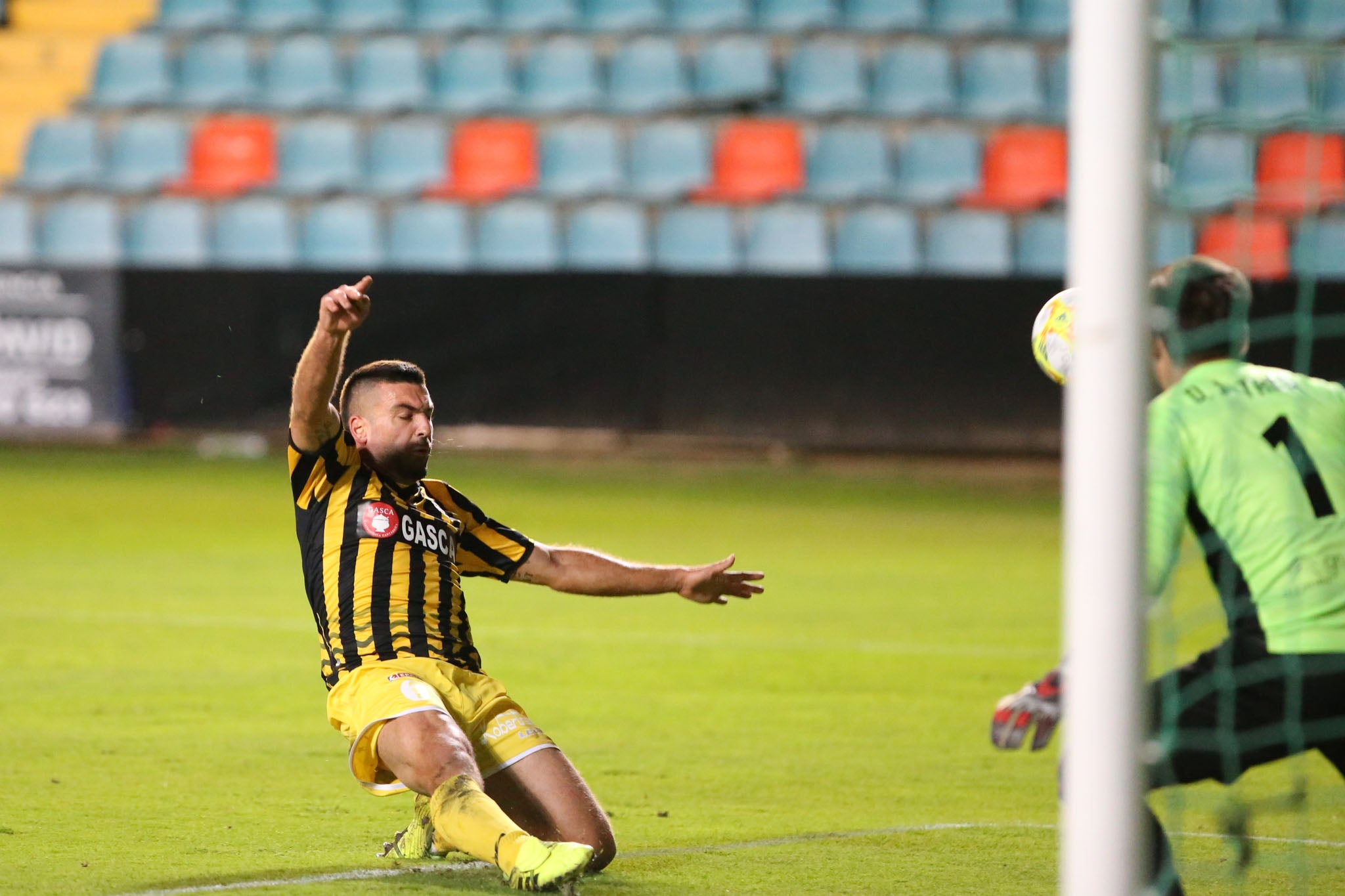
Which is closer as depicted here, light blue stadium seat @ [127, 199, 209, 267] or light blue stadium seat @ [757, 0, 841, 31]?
light blue stadium seat @ [127, 199, 209, 267]

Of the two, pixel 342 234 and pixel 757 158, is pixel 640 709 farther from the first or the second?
pixel 757 158

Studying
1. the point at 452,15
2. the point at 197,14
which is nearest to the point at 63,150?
the point at 197,14

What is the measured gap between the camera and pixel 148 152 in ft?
67.5

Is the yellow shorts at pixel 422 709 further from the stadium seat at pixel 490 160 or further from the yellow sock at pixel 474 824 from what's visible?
the stadium seat at pixel 490 160

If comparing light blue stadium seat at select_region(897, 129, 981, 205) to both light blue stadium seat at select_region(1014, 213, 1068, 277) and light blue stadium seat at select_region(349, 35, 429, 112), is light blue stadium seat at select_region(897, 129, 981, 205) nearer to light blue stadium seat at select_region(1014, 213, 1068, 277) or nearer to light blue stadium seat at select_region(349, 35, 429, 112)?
light blue stadium seat at select_region(1014, 213, 1068, 277)

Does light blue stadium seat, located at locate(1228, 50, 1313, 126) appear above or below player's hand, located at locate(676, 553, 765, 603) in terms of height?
above

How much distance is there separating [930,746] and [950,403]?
1015cm

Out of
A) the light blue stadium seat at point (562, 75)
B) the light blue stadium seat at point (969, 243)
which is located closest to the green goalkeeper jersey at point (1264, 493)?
the light blue stadium seat at point (969, 243)

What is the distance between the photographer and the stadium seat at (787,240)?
62.1 feet

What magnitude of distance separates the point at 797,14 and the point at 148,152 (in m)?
7.12

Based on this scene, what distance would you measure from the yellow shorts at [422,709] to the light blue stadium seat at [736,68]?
1592 centimetres

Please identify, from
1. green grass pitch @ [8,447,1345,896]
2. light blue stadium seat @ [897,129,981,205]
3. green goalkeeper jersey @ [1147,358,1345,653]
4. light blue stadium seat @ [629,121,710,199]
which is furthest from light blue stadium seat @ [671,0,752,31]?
green goalkeeper jersey @ [1147,358,1345,653]

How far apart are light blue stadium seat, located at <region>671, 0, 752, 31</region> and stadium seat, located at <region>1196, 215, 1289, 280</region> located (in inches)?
226

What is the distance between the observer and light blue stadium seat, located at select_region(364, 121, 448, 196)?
20.1 m
